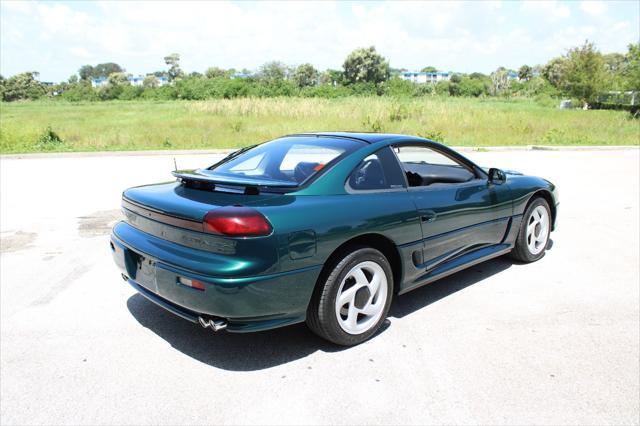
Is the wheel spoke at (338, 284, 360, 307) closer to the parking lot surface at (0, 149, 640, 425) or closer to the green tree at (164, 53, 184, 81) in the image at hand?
the parking lot surface at (0, 149, 640, 425)

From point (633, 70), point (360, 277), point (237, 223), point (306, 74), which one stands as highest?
point (306, 74)

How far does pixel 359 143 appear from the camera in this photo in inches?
145

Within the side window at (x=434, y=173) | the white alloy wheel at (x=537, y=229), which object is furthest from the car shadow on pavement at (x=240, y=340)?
the white alloy wheel at (x=537, y=229)

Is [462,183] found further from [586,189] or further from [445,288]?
[586,189]

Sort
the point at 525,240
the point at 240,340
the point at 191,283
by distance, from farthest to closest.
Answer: the point at 525,240 → the point at 240,340 → the point at 191,283

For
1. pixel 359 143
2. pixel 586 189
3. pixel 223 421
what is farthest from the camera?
pixel 586 189

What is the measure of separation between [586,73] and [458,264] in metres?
49.5

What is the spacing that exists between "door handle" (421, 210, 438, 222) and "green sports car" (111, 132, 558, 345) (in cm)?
1

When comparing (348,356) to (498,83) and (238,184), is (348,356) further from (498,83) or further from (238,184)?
(498,83)

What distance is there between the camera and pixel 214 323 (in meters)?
2.87

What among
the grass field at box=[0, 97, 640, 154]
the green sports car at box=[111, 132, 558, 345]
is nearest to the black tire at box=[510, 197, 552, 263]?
the green sports car at box=[111, 132, 558, 345]

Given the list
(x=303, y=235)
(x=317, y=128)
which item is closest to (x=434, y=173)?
(x=303, y=235)

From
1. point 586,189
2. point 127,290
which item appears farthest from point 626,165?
point 127,290

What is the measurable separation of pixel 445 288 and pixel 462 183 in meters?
0.95
